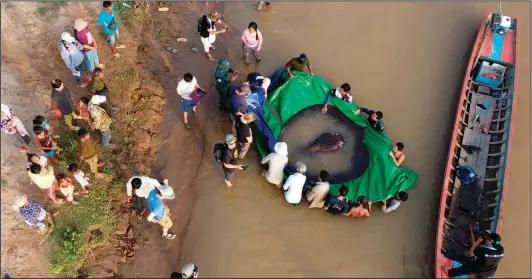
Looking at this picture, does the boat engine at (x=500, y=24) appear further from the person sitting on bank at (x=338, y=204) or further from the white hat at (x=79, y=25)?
the white hat at (x=79, y=25)

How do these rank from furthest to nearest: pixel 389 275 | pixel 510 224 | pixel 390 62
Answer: pixel 390 62
pixel 510 224
pixel 389 275

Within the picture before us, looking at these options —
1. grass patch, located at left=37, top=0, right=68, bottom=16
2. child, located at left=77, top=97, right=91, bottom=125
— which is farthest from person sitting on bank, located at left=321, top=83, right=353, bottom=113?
grass patch, located at left=37, top=0, right=68, bottom=16

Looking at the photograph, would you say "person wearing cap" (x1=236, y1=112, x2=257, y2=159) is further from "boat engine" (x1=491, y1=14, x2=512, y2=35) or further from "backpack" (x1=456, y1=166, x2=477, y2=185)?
"boat engine" (x1=491, y1=14, x2=512, y2=35)

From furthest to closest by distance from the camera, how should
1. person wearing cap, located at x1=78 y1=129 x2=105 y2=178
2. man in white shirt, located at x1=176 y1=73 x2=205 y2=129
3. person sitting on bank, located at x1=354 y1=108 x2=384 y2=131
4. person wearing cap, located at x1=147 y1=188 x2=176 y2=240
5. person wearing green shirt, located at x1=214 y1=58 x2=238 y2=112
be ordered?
person sitting on bank, located at x1=354 y1=108 x2=384 y2=131
person wearing green shirt, located at x1=214 y1=58 x2=238 y2=112
man in white shirt, located at x1=176 y1=73 x2=205 y2=129
person wearing cap, located at x1=78 y1=129 x2=105 y2=178
person wearing cap, located at x1=147 y1=188 x2=176 y2=240

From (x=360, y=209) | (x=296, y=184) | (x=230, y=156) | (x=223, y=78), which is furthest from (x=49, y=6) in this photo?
(x=360, y=209)

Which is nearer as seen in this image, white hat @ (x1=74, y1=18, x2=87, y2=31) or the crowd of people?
the crowd of people

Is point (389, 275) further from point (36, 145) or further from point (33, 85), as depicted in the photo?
point (33, 85)

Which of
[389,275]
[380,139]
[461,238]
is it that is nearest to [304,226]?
[389,275]
